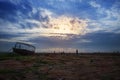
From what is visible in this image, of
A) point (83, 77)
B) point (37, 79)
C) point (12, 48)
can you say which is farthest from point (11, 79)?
point (12, 48)

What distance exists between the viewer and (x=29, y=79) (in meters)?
13.2

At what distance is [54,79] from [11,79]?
10.5 feet

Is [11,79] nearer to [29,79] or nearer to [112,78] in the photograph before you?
[29,79]

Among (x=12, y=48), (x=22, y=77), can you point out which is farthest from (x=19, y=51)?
(x=22, y=77)

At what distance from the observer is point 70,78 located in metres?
13.8

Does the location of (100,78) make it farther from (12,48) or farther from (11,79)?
(12,48)

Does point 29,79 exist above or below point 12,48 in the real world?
below

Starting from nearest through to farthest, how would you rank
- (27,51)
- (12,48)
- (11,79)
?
(11,79) → (12,48) → (27,51)

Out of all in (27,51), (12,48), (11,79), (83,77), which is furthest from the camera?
(27,51)

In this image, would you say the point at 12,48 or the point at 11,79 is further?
the point at 12,48

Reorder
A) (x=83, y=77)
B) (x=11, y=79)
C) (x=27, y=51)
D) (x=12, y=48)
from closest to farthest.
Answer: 1. (x=11, y=79)
2. (x=83, y=77)
3. (x=12, y=48)
4. (x=27, y=51)

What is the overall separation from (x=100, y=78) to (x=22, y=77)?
20.0 ft

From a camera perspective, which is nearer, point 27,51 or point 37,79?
point 37,79

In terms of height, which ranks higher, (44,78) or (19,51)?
(19,51)
